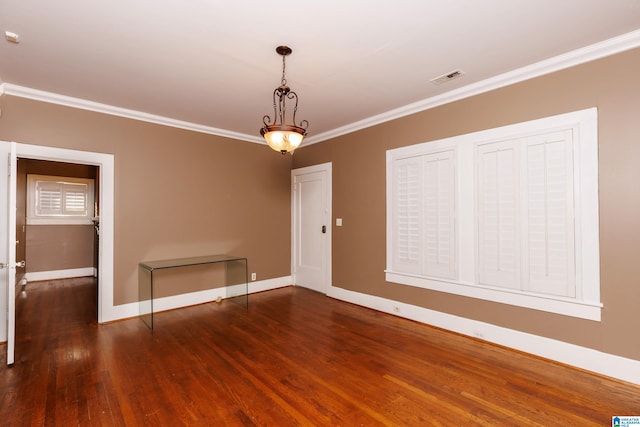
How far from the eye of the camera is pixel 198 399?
7.28 ft

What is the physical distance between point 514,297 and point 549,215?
85 cm

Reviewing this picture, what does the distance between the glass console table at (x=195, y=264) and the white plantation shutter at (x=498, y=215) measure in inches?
122

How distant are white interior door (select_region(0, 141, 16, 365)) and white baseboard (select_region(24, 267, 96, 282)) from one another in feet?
12.4

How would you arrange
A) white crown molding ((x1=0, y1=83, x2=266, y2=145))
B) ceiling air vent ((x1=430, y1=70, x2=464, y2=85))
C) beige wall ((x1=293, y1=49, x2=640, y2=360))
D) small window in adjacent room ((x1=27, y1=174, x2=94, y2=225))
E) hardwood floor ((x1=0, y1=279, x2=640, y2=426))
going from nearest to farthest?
hardwood floor ((x1=0, y1=279, x2=640, y2=426))
beige wall ((x1=293, y1=49, x2=640, y2=360))
ceiling air vent ((x1=430, y1=70, x2=464, y2=85))
white crown molding ((x1=0, y1=83, x2=266, y2=145))
small window in adjacent room ((x1=27, y1=174, x2=94, y2=225))

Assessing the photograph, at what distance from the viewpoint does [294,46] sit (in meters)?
2.51

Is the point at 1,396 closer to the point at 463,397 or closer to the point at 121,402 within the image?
the point at 121,402

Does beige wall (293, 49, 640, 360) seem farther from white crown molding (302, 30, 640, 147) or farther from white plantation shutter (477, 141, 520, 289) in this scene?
white plantation shutter (477, 141, 520, 289)

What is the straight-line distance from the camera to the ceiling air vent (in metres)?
2.98

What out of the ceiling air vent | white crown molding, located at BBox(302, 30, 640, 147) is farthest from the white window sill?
the ceiling air vent

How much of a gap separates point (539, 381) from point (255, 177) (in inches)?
176

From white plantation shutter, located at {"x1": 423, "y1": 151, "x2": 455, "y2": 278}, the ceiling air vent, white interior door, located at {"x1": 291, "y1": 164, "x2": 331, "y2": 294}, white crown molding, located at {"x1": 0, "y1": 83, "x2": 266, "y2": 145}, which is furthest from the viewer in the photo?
white interior door, located at {"x1": 291, "y1": 164, "x2": 331, "y2": 294}

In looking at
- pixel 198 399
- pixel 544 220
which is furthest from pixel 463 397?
pixel 198 399

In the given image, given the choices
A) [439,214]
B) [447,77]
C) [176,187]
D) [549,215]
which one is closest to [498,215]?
[549,215]

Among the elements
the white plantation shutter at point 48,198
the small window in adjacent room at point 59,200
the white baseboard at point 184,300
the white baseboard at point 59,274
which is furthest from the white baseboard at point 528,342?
the white plantation shutter at point 48,198
